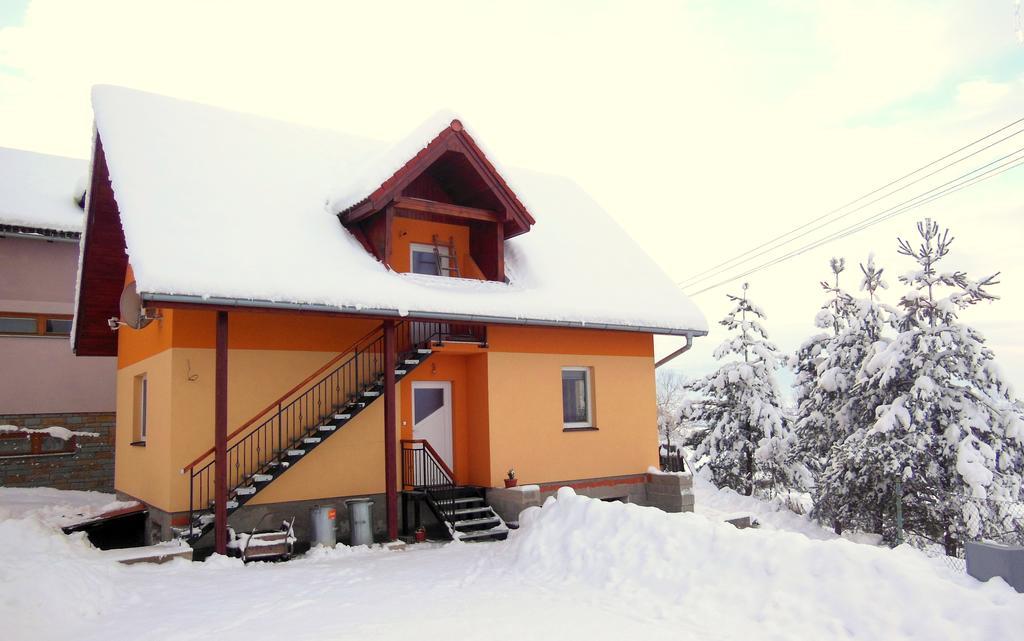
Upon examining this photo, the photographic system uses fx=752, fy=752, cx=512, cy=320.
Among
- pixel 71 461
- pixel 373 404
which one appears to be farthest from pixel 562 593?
pixel 71 461

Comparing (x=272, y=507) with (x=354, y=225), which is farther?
(x=354, y=225)

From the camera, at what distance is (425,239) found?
14781 mm

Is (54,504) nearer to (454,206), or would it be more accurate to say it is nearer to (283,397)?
(283,397)

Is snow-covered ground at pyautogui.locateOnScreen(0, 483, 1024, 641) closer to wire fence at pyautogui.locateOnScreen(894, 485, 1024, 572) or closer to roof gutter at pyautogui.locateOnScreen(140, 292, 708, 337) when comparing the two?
roof gutter at pyautogui.locateOnScreen(140, 292, 708, 337)

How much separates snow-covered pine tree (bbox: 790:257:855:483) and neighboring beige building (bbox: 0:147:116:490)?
18.3m

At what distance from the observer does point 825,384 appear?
1864cm

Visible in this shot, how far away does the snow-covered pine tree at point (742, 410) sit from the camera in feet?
70.6

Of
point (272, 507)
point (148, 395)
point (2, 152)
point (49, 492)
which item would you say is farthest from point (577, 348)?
point (2, 152)

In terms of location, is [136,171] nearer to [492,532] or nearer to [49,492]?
[492,532]

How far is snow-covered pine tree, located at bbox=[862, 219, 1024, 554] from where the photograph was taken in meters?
15.7

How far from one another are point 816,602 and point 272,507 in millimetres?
8363

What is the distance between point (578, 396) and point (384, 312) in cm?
569

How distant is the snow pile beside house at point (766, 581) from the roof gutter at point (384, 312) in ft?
12.8

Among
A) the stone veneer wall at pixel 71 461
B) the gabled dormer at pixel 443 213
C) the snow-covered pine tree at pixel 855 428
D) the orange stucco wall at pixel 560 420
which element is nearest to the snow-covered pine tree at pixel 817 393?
the snow-covered pine tree at pixel 855 428
